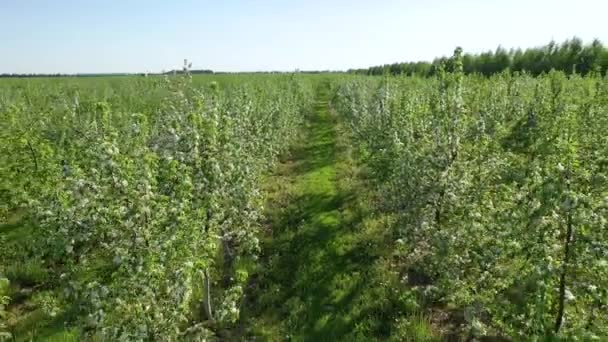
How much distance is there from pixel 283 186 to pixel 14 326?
459 inches

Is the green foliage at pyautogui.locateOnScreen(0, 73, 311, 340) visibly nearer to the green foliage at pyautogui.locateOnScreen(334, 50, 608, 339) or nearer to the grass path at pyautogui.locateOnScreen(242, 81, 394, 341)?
the grass path at pyautogui.locateOnScreen(242, 81, 394, 341)

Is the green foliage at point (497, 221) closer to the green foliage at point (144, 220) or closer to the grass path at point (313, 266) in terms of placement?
the grass path at point (313, 266)

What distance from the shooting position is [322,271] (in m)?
12.1

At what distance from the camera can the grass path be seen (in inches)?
391

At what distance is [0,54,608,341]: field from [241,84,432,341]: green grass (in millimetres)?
51

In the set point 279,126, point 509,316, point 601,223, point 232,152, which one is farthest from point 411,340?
point 279,126

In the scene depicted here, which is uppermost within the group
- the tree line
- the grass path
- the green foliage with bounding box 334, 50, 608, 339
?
the tree line

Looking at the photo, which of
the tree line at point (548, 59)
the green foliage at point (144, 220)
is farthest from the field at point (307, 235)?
the tree line at point (548, 59)

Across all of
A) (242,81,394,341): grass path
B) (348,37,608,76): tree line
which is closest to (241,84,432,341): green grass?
(242,81,394,341): grass path

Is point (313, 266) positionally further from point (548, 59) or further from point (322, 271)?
point (548, 59)

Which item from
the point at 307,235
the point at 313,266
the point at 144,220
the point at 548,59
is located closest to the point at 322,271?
the point at 313,266

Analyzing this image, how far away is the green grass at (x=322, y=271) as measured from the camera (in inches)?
Answer: 387

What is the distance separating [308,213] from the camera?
16.4 meters

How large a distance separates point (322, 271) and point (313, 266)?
1.21 ft
